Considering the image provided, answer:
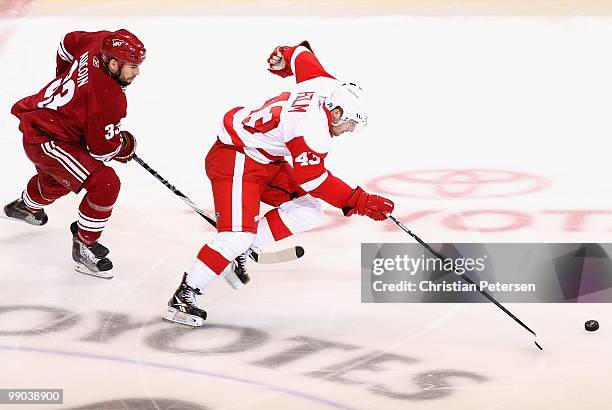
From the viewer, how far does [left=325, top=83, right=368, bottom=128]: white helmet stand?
Result: 464 centimetres

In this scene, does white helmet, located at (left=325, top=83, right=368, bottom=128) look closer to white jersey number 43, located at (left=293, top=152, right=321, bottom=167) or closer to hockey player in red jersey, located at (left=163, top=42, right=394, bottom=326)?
hockey player in red jersey, located at (left=163, top=42, right=394, bottom=326)

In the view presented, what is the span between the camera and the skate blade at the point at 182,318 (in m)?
4.87

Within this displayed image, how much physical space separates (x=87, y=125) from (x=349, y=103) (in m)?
1.21

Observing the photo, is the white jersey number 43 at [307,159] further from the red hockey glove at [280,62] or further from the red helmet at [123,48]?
the red helmet at [123,48]

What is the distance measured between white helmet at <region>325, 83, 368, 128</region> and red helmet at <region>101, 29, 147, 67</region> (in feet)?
2.85

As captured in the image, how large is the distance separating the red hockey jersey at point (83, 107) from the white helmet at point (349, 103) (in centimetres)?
99

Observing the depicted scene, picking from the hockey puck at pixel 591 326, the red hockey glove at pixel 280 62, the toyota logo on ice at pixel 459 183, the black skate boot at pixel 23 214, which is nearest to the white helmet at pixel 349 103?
the red hockey glove at pixel 280 62

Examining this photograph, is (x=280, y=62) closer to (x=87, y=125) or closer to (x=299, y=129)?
(x=299, y=129)

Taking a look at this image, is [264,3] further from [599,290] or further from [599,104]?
[599,290]

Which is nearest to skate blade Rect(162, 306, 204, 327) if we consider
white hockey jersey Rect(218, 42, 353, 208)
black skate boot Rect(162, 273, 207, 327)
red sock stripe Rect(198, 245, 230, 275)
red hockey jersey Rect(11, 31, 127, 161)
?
black skate boot Rect(162, 273, 207, 327)

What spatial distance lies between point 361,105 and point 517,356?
1.08 meters

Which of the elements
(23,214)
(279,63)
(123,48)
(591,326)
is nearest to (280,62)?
(279,63)

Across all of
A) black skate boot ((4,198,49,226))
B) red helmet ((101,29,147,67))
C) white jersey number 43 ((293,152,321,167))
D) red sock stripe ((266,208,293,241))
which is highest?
red helmet ((101,29,147,67))

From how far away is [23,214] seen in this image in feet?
19.3
